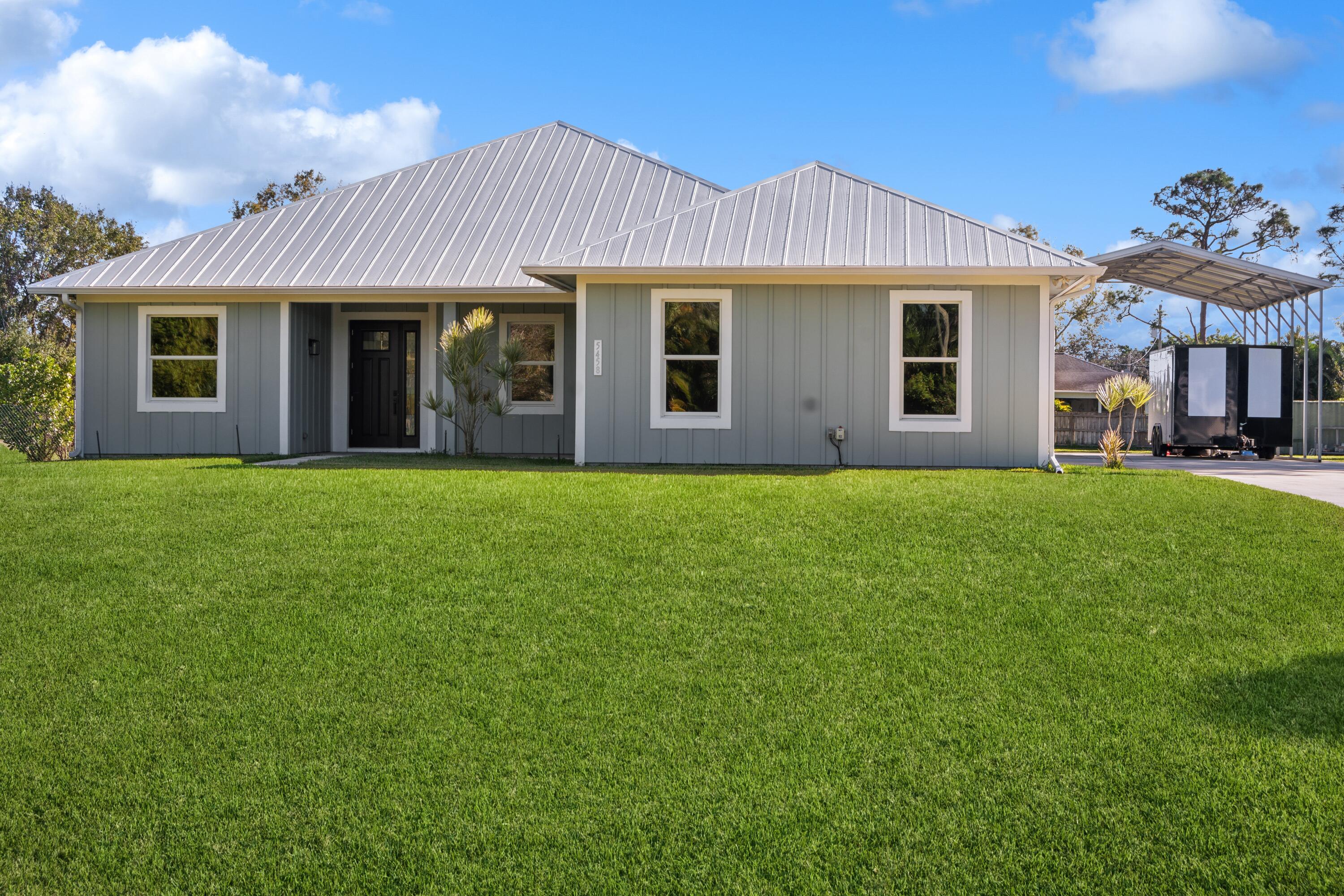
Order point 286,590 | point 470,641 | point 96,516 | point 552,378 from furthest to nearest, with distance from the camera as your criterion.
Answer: point 552,378 → point 96,516 → point 286,590 → point 470,641

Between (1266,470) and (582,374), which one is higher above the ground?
(582,374)

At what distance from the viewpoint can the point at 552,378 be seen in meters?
15.6

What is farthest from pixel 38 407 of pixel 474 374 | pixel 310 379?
pixel 474 374

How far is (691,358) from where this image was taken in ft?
41.2

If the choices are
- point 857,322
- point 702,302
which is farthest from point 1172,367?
point 702,302

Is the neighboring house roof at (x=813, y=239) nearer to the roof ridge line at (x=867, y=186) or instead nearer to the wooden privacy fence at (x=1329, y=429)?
the roof ridge line at (x=867, y=186)

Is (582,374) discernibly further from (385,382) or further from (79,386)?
(79,386)

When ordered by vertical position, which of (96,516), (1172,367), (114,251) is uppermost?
(114,251)

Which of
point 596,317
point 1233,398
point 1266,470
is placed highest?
point 596,317

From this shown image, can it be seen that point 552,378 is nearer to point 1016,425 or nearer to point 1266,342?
point 1016,425

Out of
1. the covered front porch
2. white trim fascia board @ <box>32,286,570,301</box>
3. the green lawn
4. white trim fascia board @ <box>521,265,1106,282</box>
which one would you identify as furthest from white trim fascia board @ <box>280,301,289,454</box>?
the green lawn

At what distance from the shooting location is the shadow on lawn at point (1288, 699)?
4.82 m

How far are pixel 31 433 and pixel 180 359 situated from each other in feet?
10.1

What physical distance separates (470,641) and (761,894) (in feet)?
8.73
